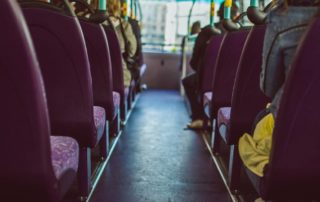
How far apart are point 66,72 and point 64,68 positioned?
0.06ft

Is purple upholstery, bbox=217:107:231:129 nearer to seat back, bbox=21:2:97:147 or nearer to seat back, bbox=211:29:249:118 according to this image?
seat back, bbox=211:29:249:118

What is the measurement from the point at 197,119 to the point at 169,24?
4.08 metres

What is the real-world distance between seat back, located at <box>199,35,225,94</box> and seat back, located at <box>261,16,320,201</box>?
196 cm

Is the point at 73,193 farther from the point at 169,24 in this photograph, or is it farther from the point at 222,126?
the point at 169,24

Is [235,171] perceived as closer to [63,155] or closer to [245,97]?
[245,97]

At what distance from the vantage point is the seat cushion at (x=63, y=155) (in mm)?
1156

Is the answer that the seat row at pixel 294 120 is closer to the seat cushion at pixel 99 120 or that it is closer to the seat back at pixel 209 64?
the seat cushion at pixel 99 120

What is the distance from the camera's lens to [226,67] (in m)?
2.46

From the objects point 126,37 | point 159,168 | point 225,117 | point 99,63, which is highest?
point 126,37

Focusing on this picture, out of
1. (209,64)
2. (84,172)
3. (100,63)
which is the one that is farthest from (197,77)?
(84,172)

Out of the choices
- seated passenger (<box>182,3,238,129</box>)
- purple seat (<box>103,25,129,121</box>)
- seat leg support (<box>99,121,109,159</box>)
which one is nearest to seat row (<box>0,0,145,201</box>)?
seat leg support (<box>99,121,109,159</box>)

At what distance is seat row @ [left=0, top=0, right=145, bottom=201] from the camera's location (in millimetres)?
923

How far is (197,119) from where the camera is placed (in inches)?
150

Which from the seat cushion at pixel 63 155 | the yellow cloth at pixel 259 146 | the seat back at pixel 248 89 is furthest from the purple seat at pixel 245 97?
the seat cushion at pixel 63 155
